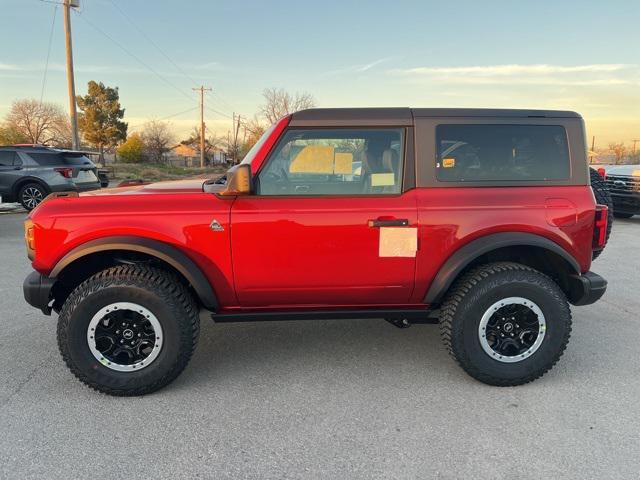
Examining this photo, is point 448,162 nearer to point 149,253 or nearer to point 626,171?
point 149,253

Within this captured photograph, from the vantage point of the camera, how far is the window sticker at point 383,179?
2955 millimetres

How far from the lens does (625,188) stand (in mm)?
9922

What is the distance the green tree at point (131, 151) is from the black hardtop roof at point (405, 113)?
155 ft

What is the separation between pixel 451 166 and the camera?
9.77 ft

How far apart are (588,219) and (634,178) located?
27.3ft

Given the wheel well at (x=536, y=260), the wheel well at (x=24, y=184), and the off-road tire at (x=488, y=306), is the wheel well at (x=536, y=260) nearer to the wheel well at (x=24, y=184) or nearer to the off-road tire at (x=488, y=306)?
the off-road tire at (x=488, y=306)

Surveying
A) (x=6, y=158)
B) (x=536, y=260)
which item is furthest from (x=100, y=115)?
(x=536, y=260)

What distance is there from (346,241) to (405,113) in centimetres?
95

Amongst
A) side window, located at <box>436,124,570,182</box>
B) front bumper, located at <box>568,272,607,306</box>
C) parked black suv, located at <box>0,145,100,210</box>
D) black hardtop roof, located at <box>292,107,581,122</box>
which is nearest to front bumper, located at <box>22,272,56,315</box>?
black hardtop roof, located at <box>292,107,581,122</box>

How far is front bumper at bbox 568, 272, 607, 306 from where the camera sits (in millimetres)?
3029

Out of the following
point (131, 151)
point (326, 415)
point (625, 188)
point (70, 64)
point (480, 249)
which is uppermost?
point (70, 64)

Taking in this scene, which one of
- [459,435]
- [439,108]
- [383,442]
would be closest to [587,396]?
[459,435]

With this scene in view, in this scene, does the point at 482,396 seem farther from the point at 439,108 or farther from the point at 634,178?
the point at 634,178

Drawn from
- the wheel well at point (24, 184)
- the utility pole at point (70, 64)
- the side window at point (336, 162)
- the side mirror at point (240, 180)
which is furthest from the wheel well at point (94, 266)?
the utility pole at point (70, 64)
